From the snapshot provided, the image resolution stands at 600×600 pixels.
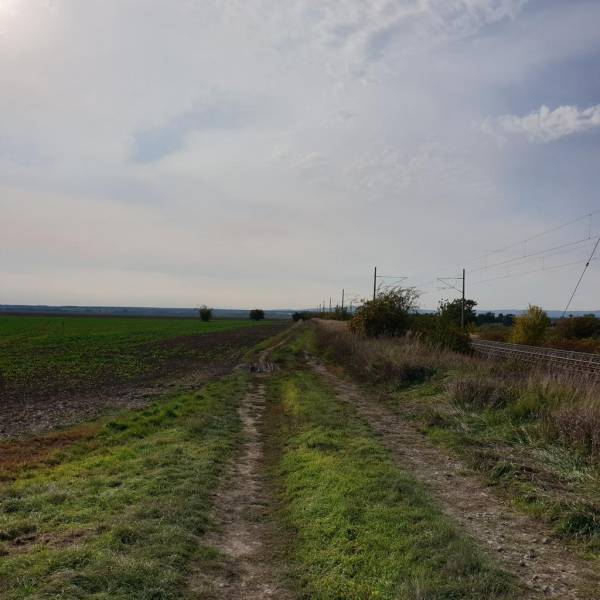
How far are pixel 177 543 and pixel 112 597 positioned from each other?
1.29m

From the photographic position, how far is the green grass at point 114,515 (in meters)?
5.07

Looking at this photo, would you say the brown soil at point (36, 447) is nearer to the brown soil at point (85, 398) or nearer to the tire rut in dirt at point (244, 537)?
the brown soil at point (85, 398)

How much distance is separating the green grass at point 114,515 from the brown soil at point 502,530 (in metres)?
3.18

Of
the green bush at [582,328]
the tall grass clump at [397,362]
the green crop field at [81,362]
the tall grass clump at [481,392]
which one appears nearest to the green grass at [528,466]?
the tall grass clump at [481,392]

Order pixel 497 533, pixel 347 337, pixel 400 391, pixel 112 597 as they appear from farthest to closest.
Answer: pixel 347 337 → pixel 400 391 → pixel 497 533 → pixel 112 597

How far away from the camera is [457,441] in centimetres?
1068

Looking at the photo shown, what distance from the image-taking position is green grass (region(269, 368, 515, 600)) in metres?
5.00

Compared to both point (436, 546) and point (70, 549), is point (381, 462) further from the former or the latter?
point (70, 549)

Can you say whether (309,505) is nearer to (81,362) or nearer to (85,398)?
(85,398)

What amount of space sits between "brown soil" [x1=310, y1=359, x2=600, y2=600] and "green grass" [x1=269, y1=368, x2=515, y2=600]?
0.31m

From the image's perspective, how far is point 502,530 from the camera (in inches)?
255

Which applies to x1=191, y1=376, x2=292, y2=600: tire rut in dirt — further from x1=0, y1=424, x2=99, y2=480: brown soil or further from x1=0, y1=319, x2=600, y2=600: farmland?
x1=0, y1=424, x2=99, y2=480: brown soil

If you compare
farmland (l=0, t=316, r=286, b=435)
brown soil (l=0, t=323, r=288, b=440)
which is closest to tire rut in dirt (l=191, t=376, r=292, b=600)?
brown soil (l=0, t=323, r=288, b=440)

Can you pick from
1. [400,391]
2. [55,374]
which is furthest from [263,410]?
[55,374]
